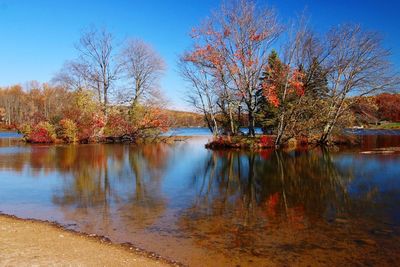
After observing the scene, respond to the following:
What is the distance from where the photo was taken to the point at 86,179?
588 inches

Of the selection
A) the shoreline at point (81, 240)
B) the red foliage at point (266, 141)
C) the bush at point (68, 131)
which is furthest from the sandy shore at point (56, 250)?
the bush at point (68, 131)

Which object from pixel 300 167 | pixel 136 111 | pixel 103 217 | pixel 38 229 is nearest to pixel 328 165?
pixel 300 167

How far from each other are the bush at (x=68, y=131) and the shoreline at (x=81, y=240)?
28.9m

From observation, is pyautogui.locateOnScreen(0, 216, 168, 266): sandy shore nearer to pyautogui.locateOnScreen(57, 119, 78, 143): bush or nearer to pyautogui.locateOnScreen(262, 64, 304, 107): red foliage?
pyautogui.locateOnScreen(262, 64, 304, 107): red foliage

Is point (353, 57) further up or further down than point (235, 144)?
further up

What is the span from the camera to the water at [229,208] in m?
6.83

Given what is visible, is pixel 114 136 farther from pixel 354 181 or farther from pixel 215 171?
pixel 354 181

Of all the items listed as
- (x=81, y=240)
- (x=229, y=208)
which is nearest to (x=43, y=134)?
(x=229, y=208)

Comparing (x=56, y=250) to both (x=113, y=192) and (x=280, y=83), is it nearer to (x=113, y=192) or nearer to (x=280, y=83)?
(x=113, y=192)

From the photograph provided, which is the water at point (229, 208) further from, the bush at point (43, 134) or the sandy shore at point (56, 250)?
the bush at point (43, 134)

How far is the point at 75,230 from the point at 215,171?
1038 centimetres

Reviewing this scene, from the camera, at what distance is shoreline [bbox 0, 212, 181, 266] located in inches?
242

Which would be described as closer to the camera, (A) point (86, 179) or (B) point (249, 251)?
(B) point (249, 251)

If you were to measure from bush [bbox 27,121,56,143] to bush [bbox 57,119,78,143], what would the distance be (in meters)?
0.79
